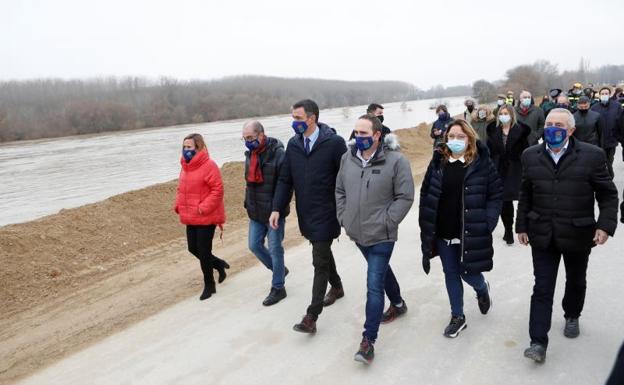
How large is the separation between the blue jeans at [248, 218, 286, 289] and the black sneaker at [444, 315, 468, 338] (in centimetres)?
186

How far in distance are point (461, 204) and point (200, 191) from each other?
2.83m

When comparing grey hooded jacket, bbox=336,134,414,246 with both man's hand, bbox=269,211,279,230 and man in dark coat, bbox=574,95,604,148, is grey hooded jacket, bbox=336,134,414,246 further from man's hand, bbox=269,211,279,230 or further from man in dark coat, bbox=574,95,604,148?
man in dark coat, bbox=574,95,604,148

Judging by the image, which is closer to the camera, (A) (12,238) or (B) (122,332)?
(B) (122,332)

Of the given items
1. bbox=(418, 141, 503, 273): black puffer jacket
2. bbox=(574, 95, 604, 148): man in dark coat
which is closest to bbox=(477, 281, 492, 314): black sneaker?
bbox=(418, 141, 503, 273): black puffer jacket

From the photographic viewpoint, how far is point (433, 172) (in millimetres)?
4000

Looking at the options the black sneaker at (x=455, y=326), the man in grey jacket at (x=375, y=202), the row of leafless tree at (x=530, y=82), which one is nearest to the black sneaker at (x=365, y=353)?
the man in grey jacket at (x=375, y=202)

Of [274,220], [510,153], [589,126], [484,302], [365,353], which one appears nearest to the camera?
[365,353]

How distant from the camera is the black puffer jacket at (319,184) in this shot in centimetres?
434

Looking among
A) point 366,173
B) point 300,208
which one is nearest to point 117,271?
point 300,208

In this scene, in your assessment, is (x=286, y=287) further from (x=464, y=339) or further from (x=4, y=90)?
(x=4, y=90)

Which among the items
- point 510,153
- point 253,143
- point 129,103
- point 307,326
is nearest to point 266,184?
point 253,143

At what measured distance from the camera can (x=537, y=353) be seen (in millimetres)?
3557

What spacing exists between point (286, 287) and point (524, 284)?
2595mm

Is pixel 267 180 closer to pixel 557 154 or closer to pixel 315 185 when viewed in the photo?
pixel 315 185
